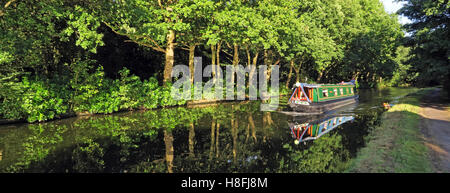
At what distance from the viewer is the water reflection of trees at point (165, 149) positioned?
6.98 metres

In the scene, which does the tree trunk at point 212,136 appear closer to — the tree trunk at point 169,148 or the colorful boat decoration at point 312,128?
the tree trunk at point 169,148

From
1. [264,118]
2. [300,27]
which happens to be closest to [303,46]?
[300,27]

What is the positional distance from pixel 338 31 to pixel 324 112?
2413 cm

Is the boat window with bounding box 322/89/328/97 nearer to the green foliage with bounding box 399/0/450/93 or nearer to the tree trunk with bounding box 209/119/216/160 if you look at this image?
the green foliage with bounding box 399/0/450/93

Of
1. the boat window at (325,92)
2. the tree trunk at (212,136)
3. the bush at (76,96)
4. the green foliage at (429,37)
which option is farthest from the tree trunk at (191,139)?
the green foliage at (429,37)

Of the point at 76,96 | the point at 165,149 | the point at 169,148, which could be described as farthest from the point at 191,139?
the point at 76,96

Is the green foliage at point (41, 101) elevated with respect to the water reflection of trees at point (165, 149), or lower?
elevated

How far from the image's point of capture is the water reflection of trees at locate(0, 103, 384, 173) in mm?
6980

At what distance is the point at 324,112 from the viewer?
17500 mm

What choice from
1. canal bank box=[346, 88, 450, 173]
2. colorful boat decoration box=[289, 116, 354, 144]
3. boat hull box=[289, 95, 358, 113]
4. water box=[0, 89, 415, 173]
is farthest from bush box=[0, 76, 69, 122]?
canal bank box=[346, 88, 450, 173]

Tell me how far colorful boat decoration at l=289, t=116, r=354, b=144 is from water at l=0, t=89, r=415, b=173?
0.04m

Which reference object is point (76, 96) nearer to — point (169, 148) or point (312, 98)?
point (169, 148)

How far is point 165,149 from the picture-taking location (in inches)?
338
